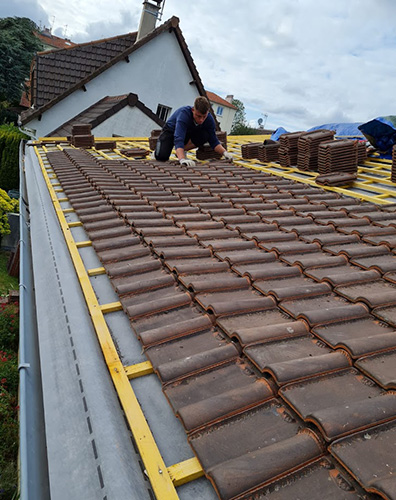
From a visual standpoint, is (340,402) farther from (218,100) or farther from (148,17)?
(218,100)

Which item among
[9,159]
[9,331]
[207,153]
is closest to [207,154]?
[207,153]

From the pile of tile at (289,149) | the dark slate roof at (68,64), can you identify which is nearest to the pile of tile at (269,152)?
the pile of tile at (289,149)

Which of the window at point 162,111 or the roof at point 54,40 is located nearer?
the window at point 162,111

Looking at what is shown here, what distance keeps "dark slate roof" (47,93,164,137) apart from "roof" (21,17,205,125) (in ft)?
3.25

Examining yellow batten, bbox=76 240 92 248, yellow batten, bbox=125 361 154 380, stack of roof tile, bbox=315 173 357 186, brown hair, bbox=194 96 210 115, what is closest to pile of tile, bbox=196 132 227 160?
brown hair, bbox=194 96 210 115

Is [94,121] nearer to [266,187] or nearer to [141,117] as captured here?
[141,117]

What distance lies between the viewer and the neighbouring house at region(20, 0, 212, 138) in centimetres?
1555

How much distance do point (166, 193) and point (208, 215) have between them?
3.79 ft

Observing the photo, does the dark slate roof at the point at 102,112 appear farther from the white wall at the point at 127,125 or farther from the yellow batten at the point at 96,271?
the yellow batten at the point at 96,271

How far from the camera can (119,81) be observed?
17125 mm

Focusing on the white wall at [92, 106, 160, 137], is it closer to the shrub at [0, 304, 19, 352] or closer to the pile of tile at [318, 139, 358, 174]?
the shrub at [0, 304, 19, 352]

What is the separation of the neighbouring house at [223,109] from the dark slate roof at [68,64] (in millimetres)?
38079

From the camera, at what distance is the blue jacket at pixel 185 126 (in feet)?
23.0

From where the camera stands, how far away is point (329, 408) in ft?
4.78
